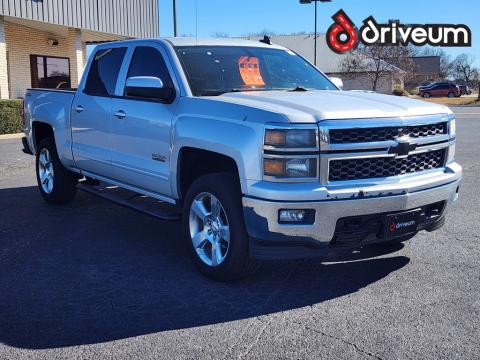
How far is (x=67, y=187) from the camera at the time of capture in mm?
7684

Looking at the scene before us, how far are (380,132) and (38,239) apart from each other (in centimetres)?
376

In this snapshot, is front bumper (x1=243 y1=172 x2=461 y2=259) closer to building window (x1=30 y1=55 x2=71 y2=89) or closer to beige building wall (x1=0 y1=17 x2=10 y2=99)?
beige building wall (x1=0 y1=17 x2=10 y2=99)

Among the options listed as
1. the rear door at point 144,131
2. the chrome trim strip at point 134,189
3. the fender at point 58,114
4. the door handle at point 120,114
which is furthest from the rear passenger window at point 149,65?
the fender at point 58,114

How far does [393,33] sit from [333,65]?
65.7 ft

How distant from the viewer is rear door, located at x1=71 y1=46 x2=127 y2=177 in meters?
6.19

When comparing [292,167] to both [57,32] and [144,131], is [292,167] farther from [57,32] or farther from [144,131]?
[57,32]

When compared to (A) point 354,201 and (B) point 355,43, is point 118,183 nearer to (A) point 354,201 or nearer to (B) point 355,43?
(A) point 354,201

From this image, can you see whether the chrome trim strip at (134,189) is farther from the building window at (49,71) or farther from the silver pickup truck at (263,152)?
the building window at (49,71)

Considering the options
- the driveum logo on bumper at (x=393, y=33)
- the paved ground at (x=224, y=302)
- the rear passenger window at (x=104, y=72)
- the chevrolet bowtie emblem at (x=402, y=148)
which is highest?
the driveum logo on bumper at (x=393, y=33)

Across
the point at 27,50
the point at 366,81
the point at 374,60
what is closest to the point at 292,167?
the point at 27,50

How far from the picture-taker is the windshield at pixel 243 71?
5.30 metres

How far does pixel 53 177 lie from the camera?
768cm

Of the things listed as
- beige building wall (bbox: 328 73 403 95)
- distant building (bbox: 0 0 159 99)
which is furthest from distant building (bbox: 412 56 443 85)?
distant building (bbox: 0 0 159 99)

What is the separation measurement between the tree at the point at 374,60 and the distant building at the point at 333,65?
26.2 inches
